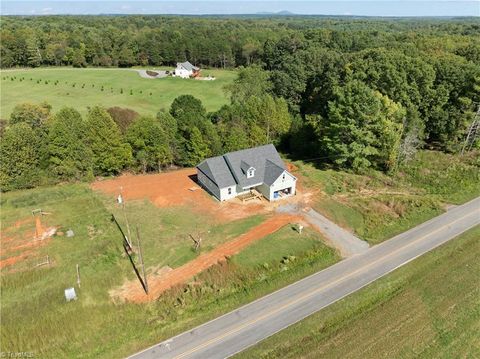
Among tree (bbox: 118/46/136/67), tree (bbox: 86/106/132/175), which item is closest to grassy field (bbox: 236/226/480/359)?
tree (bbox: 86/106/132/175)

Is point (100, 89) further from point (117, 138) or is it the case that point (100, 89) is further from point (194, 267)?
point (194, 267)

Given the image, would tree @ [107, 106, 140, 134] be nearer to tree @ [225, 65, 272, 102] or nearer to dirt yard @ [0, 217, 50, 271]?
dirt yard @ [0, 217, 50, 271]

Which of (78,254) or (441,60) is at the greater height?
(441,60)

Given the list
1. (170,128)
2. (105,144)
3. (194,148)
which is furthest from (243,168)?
(105,144)

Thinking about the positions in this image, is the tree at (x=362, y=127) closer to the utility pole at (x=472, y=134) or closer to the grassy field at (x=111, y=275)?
the utility pole at (x=472, y=134)

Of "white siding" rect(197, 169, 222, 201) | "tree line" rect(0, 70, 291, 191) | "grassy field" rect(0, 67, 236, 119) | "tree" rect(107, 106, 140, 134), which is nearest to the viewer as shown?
"white siding" rect(197, 169, 222, 201)

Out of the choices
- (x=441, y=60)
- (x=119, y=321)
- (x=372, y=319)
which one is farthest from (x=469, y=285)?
(x=441, y=60)

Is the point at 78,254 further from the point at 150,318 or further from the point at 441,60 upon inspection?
the point at 441,60
